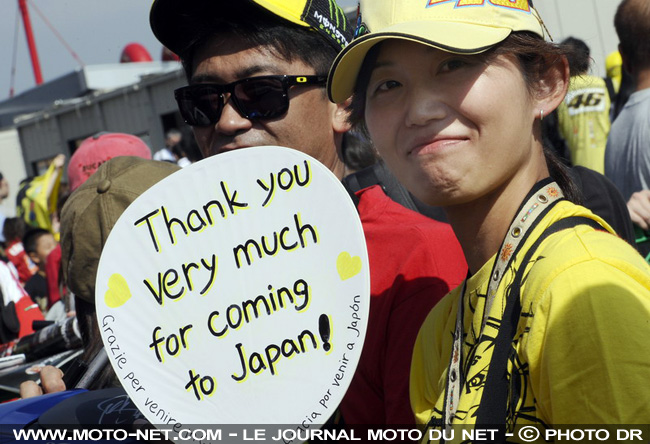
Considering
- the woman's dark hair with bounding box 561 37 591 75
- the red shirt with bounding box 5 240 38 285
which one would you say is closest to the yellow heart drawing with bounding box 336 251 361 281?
the woman's dark hair with bounding box 561 37 591 75

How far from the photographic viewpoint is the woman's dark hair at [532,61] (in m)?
1.42

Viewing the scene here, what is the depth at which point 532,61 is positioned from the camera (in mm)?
1461

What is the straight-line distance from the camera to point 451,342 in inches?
60.0

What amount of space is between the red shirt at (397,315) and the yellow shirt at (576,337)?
37 cm

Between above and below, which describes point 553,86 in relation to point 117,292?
above

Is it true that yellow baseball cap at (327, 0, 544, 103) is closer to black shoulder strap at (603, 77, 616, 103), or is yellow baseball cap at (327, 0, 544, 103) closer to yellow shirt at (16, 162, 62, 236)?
black shoulder strap at (603, 77, 616, 103)

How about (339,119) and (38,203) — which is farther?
(38,203)

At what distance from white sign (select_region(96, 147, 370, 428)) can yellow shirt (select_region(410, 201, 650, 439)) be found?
0.91 ft

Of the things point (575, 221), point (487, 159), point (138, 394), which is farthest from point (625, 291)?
point (138, 394)

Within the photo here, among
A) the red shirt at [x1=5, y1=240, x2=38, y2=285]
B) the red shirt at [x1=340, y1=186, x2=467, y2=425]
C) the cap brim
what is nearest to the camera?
the cap brim

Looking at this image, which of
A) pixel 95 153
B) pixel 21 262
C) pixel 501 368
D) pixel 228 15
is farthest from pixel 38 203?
pixel 501 368

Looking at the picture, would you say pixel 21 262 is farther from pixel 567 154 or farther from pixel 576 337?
pixel 576 337

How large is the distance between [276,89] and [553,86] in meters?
0.76

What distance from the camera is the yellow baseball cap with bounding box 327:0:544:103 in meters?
1.36
